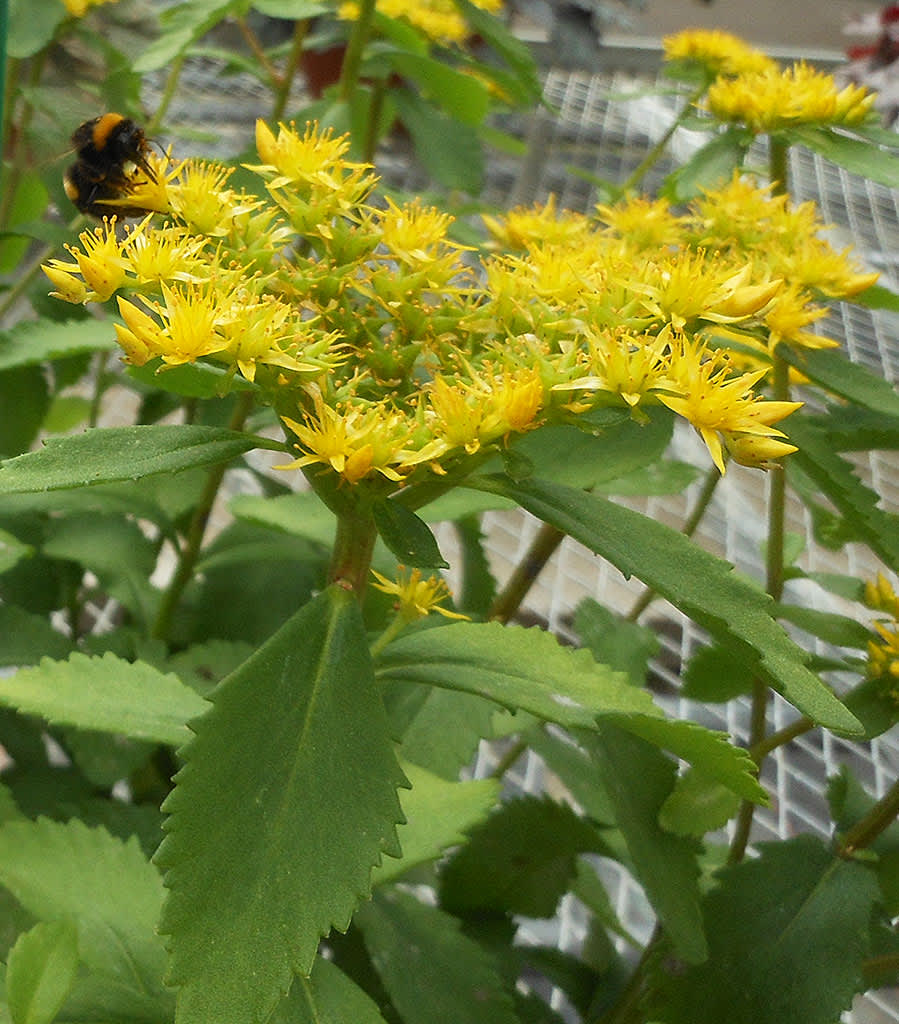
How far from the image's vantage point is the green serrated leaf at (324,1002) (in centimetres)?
38

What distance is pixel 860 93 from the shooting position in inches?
21.1

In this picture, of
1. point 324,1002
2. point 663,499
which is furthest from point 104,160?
point 663,499

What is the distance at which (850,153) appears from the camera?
1.74 feet

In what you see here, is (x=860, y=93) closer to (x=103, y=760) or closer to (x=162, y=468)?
(x=162, y=468)

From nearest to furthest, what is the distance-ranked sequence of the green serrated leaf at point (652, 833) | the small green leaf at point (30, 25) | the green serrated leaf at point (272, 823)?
the green serrated leaf at point (272, 823)
the green serrated leaf at point (652, 833)
the small green leaf at point (30, 25)

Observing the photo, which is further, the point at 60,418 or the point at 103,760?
the point at 60,418

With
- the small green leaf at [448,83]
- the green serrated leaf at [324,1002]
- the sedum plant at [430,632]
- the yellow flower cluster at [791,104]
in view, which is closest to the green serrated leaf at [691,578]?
the sedum plant at [430,632]

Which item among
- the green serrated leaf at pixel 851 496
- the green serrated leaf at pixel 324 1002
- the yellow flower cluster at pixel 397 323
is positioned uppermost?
the yellow flower cluster at pixel 397 323

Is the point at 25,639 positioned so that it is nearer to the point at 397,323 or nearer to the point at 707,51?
the point at 397,323

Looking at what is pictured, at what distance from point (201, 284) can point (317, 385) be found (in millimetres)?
56

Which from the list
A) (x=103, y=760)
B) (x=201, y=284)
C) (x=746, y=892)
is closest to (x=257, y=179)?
(x=201, y=284)

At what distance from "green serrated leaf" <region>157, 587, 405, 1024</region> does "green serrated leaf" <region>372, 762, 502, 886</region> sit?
4.7 inches

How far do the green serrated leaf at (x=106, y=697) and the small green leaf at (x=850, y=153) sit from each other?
424mm

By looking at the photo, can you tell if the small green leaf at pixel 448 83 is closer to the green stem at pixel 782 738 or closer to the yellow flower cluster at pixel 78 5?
the yellow flower cluster at pixel 78 5
